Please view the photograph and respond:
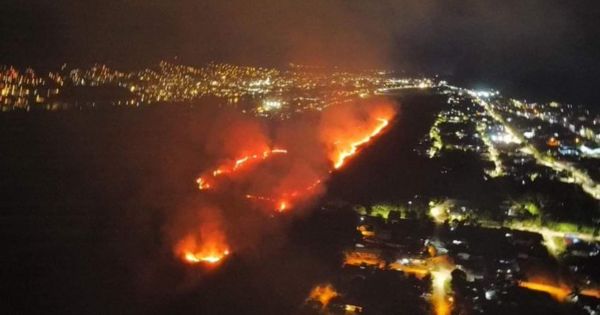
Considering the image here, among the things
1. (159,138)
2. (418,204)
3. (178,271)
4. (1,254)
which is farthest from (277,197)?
(159,138)

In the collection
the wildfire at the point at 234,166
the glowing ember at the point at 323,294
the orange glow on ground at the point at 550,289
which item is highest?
the wildfire at the point at 234,166

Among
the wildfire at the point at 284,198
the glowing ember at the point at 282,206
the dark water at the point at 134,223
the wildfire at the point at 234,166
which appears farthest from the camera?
the wildfire at the point at 234,166

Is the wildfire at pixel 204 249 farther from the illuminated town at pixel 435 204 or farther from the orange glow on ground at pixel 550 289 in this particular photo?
the orange glow on ground at pixel 550 289

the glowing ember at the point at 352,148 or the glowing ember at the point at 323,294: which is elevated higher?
the glowing ember at the point at 352,148

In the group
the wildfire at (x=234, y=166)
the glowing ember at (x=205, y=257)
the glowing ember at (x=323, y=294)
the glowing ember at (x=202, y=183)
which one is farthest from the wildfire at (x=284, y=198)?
the glowing ember at (x=323, y=294)

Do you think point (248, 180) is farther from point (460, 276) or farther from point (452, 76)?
point (452, 76)

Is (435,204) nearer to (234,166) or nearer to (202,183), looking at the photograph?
(234,166)

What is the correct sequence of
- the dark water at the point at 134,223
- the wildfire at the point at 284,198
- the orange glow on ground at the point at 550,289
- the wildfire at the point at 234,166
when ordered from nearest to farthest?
the dark water at the point at 134,223 < the orange glow on ground at the point at 550,289 < the wildfire at the point at 284,198 < the wildfire at the point at 234,166

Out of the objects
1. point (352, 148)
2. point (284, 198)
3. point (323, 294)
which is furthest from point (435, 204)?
point (352, 148)
